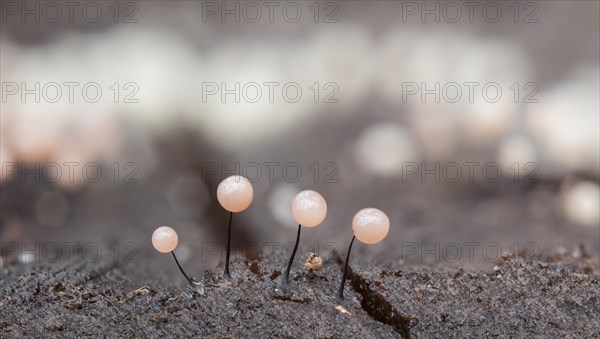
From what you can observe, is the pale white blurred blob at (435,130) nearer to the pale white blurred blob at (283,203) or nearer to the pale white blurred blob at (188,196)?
the pale white blurred blob at (283,203)

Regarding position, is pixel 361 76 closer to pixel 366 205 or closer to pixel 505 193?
pixel 366 205

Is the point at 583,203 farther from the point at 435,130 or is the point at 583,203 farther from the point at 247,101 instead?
the point at 247,101

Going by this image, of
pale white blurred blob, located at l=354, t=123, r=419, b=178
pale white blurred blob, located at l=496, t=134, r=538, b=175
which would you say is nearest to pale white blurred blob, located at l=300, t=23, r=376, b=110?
pale white blurred blob, located at l=354, t=123, r=419, b=178

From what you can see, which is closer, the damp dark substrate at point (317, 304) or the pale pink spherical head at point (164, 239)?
the damp dark substrate at point (317, 304)

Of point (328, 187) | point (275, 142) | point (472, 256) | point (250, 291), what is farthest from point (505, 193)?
point (250, 291)

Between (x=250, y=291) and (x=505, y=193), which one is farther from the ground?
(x=505, y=193)

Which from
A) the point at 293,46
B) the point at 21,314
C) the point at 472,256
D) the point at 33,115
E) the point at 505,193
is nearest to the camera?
the point at 21,314

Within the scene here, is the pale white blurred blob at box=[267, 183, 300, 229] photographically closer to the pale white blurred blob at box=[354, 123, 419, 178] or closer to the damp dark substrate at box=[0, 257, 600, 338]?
the pale white blurred blob at box=[354, 123, 419, 178]

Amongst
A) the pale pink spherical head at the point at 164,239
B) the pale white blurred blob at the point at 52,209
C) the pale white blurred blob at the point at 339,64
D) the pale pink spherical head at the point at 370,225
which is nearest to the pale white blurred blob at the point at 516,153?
the pale white blurred blob at the point at 339,64
